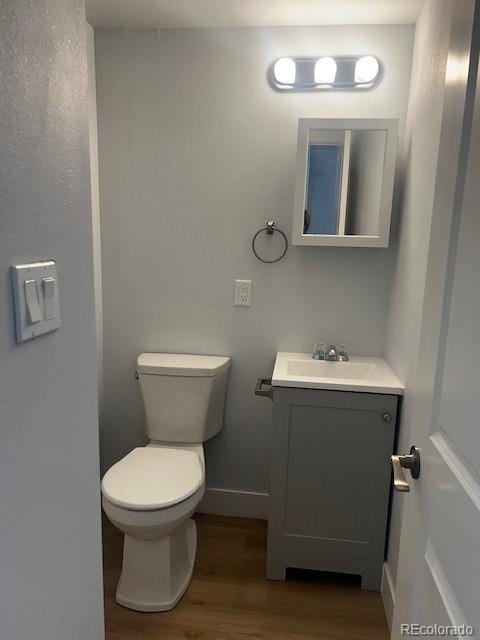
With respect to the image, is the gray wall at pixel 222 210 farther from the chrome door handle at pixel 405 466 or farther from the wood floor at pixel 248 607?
the chrome door handle at pixel 405 466

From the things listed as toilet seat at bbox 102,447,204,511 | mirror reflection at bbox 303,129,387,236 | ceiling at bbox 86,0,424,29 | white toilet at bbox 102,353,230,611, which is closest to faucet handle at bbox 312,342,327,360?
white toilet at bbox 102,353,230,611

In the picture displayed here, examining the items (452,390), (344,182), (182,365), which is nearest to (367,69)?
(344,182)

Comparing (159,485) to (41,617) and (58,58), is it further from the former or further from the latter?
(58,58)

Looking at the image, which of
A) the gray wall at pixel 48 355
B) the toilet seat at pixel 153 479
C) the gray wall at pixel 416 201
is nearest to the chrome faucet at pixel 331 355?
the gray wall at pixel 416 201

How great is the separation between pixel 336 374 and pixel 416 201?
82cm

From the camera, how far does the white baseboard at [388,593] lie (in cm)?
157

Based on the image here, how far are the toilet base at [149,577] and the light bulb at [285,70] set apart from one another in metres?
1.96

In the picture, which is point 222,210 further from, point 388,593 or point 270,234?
point 388,593

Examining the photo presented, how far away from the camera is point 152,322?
2.17m

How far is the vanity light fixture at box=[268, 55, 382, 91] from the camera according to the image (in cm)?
183

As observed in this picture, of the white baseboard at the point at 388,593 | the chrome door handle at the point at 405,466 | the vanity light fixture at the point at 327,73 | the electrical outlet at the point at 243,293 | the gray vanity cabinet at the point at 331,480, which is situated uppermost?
the vanity light fixture at the point at 327,73

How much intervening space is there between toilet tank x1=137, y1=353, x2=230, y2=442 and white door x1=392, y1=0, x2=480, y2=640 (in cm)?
121

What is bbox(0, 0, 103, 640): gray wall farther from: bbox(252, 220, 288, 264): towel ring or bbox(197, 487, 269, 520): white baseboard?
bbox(197, 487, 269, 520): white baseboard

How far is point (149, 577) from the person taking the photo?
1645mm
